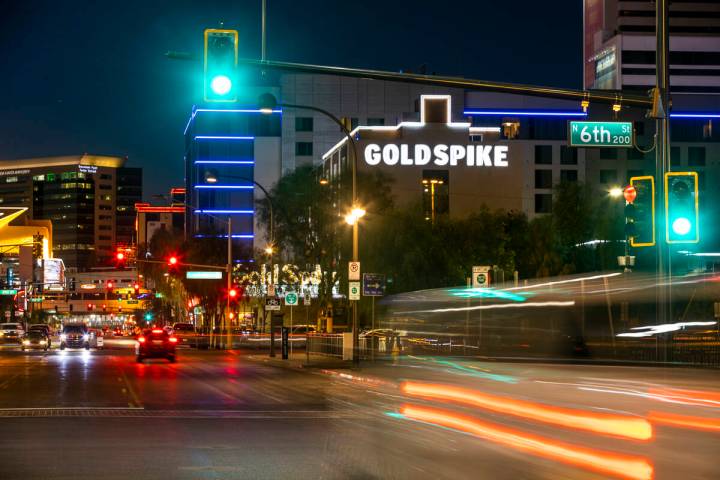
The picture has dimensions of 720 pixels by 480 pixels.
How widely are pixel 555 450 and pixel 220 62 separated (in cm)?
871

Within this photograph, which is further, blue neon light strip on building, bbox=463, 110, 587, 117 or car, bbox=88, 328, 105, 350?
blue neon light strip on building, bbox=463, 110, 587, 117

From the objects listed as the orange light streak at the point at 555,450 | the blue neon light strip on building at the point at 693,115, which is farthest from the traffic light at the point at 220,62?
the blue neon light strip on building at the point at 693,115

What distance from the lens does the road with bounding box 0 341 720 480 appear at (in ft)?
45.0

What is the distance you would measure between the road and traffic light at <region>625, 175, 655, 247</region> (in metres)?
A: 2.62

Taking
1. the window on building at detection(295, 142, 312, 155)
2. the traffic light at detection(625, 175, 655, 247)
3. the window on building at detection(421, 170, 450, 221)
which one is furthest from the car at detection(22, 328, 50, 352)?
the traffic light at detection(625, 175, 655, 247)

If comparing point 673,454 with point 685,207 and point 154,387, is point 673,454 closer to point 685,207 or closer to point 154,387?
point 685,207

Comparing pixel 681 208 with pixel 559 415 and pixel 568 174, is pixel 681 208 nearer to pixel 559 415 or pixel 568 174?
pixel 559 415

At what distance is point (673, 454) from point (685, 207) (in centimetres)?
596

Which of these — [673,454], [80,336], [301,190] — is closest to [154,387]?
[673,454]

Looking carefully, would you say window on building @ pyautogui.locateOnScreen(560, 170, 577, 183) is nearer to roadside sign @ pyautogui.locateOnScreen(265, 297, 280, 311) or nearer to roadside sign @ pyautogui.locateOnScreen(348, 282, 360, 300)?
roadside sign @ pyautogui.locateOnScreen(265, 297, 280, 311)

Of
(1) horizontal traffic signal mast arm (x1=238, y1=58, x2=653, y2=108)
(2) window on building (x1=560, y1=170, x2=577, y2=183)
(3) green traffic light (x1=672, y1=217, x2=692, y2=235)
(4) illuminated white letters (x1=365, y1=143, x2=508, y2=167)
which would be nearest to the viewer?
(1) horizontal traffic signal mast arm (x1=238, y1=58, x2=653, y2=108)

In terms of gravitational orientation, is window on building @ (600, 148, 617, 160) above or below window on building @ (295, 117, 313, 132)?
below

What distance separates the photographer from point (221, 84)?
57.4ft

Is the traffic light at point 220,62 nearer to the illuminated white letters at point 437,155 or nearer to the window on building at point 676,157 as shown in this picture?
the illuminated white letters at point 437,155
